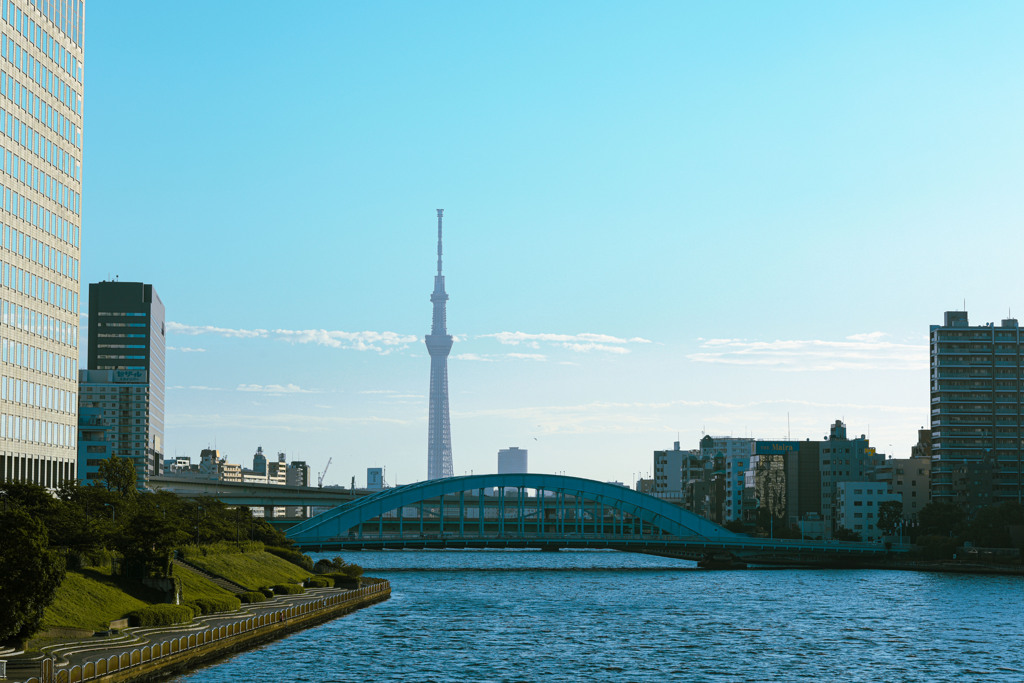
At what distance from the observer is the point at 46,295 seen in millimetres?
86438

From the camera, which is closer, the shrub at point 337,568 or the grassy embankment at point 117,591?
the grassy embankment at point 117,591

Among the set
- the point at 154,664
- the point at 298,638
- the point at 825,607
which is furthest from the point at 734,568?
the point at 154,664

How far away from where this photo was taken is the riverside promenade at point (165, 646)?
152 feet

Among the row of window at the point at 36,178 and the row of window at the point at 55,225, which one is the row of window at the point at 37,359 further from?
the row of window at the point at 36,178

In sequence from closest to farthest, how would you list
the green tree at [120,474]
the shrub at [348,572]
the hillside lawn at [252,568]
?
the hillside lawn at [252,568] < the green tree at [120,474] < the shrub at [348,572]

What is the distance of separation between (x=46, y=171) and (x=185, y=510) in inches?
1227

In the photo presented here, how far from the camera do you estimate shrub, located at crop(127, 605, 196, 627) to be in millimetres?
64312

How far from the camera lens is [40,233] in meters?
85.1

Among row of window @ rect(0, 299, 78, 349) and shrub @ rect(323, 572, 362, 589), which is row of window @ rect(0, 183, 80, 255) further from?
shrub @ rect(323, 572, 362, 589)

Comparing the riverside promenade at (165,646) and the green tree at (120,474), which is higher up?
the green tree at (120,474)

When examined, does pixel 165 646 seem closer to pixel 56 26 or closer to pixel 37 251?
pixel 37 251

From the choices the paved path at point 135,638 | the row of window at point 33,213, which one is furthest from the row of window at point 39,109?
the paved path at point 135,638

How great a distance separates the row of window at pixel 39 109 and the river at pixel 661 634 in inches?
1451

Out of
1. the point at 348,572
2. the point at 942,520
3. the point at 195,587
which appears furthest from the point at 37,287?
the point at 942,520
